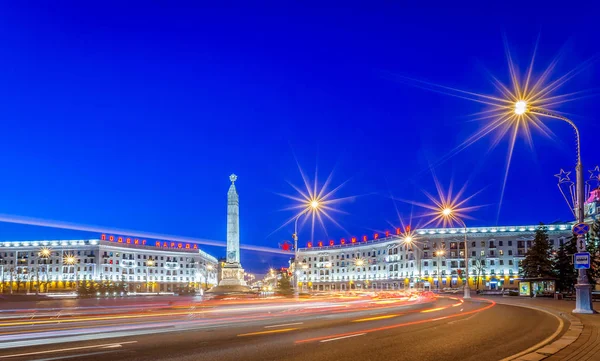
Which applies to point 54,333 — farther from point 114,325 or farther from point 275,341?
point 275,341

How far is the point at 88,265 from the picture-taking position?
6117 inches

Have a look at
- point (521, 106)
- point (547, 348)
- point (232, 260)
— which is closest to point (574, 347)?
point (547, 348)

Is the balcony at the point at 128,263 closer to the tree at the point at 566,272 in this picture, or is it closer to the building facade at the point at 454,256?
the building facade at the point at 454,256

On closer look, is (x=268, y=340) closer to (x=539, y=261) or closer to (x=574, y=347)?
(x=574, y=347)

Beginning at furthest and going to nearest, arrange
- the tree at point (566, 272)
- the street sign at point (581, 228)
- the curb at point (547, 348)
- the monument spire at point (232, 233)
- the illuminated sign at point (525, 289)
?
the monument spire at point (232, 233), the tree at point (566, 272), the illuminated sign at point (525, 289), the street sign at point (581, 228), the curb at point (547, 348)

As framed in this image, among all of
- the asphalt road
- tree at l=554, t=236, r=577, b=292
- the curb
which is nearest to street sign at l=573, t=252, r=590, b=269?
the asphalt road

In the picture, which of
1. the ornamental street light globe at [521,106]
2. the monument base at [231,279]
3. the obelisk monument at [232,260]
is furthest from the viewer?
the obelisk monument at [232,260]

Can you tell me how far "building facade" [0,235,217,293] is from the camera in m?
154

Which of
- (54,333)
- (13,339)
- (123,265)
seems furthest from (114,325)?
(123,265)

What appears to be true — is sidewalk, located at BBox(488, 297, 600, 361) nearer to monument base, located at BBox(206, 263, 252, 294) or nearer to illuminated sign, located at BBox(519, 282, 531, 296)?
illuminated sign, located at BBox(519, 282, 531, 296)

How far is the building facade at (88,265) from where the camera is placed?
154 meters

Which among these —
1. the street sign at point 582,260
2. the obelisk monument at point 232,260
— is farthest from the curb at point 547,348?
the obelisk monument at point 232,260

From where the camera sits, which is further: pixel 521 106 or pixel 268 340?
pixel 521 106

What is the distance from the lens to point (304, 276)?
185m
